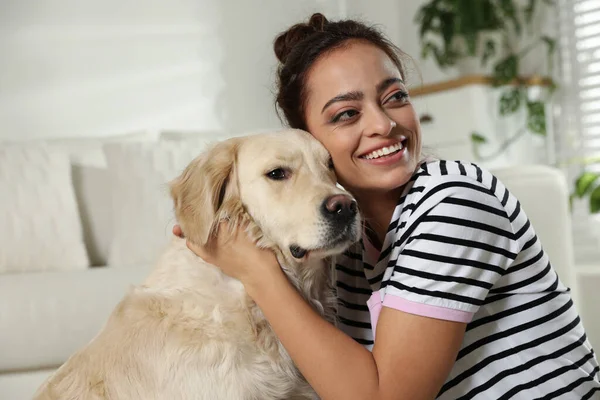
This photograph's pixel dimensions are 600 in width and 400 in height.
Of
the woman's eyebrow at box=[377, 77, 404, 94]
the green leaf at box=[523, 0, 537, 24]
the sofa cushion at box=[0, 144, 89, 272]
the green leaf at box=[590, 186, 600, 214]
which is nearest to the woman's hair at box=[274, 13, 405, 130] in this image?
the woman's eyebrow at box=[377, 77, 404, 94]

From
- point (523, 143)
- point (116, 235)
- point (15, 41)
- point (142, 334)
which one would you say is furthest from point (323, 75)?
point (523, 143)

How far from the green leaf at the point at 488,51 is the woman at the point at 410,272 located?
10.7ft

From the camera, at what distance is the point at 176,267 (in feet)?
4.35

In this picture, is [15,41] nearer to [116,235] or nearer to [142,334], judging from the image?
[116,235]

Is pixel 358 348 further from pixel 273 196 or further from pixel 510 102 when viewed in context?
pixel 510 102

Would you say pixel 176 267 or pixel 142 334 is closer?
pixel 142 334

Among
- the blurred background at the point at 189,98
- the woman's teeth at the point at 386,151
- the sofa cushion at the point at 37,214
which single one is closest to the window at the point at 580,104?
the blurred background at the point at 189,98

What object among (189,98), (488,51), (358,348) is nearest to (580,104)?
(488,51)

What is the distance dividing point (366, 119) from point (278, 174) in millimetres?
204

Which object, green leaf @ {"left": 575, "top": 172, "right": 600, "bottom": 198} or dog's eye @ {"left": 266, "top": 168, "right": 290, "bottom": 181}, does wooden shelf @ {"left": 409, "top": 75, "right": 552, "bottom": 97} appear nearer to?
green leaf @ {"left": 575, "top": 172, "right": 600, "bottom": 198}

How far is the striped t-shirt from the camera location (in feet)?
3.79

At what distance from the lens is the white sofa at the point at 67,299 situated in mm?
2188

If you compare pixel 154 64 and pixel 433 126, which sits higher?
pixel 154 64

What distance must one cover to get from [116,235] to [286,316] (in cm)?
183
